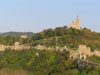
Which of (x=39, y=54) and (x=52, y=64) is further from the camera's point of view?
(x=39, y=54)

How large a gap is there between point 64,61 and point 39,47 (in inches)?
317

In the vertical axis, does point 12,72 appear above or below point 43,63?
below

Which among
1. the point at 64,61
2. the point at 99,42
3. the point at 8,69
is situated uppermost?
the point at 99,42

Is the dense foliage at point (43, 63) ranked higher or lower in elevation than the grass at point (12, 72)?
higher

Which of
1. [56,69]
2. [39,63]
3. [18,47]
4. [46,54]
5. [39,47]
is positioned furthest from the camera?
[18,47]

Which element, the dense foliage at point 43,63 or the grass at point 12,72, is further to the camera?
the grass at point 12,72

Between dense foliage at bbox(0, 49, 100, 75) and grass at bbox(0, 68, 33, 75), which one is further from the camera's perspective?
grass at bbox(0, 68, 33, 75)

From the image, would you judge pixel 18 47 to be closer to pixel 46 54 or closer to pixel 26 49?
pixel 26 49

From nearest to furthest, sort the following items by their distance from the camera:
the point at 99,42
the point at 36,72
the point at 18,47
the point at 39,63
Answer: the point at 36,72
the point at 39,63
the point at 18,47
the point at 99,42

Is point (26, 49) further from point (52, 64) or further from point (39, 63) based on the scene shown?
point (52, 64)

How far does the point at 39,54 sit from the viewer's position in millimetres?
22359

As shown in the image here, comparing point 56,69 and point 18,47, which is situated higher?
point 18,47

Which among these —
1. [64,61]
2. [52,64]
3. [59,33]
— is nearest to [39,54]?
[52,64]

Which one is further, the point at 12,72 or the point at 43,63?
the point at 12,72
